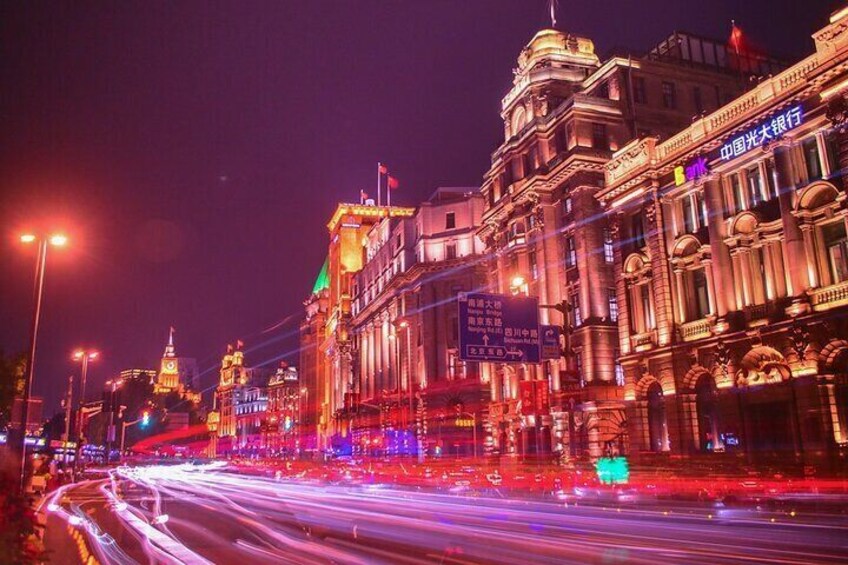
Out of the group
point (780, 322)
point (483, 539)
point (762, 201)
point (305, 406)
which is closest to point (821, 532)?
point (483, 539)

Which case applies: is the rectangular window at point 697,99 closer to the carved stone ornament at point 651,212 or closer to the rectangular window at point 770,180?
the carved stone ornament at point 651,212

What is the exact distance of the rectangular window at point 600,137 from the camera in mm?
52469

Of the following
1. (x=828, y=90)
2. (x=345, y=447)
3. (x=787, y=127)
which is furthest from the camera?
(x=345, y=447)

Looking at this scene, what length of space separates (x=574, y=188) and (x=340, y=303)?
74118mm

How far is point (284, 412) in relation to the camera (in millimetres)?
179375

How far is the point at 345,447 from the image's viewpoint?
105 meters

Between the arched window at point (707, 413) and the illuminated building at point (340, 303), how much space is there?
78.8 meters

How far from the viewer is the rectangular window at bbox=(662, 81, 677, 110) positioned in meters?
55.0

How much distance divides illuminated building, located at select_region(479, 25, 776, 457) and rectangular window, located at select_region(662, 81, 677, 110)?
0.12m

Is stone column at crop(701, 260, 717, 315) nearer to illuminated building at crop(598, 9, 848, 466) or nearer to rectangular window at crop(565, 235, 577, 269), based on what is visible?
illuminated building at crop(598, 9, 848, 466)

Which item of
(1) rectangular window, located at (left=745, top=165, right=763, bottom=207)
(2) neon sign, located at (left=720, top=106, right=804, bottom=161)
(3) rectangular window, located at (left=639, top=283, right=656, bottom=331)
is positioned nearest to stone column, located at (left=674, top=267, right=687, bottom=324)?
(3) rectangular window, located at (left=639, top=283, right=656, bottom=331)

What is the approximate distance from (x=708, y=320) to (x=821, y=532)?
66.3 ft

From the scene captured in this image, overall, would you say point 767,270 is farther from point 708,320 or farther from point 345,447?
point 345,447

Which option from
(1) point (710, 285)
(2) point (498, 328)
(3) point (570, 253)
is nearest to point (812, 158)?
(1) point (710, 285)
